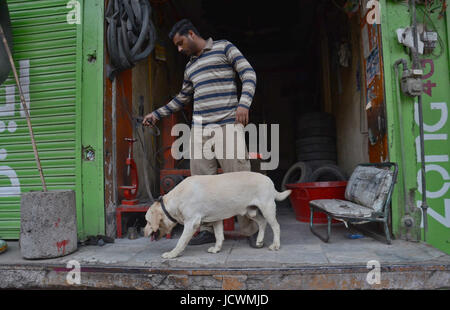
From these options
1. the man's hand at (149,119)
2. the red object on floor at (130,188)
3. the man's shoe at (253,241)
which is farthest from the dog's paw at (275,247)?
the man's hand at (149,119)

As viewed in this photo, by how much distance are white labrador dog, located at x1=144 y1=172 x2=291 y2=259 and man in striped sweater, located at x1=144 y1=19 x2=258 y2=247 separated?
14.1 inches

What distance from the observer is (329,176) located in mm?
4492

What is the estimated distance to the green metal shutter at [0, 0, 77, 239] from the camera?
341cm

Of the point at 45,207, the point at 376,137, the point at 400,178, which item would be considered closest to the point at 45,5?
the point at 45,207

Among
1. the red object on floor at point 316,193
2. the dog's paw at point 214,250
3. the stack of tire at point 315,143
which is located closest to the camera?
the dog's paw at point 214,250

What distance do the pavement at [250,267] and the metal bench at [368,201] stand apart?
0.89 ft

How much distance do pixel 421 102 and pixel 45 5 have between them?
4.57 meters

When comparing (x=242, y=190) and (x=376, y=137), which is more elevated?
(x=376, y=137)

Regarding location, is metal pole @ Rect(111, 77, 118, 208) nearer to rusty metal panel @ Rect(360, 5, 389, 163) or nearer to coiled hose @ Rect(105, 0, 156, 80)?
coiled hose @ Rect(105, 0, 156, 80)

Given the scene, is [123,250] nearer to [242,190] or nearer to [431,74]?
[242,190]

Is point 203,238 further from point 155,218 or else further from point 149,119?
point 149,119

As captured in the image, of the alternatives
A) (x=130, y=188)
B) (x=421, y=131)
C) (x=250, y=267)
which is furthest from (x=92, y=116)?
(x=421, y=131)

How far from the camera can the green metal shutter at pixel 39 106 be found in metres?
3.41

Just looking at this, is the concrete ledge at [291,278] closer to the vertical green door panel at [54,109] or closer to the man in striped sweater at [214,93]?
the man in striped sweater at [214,93]
